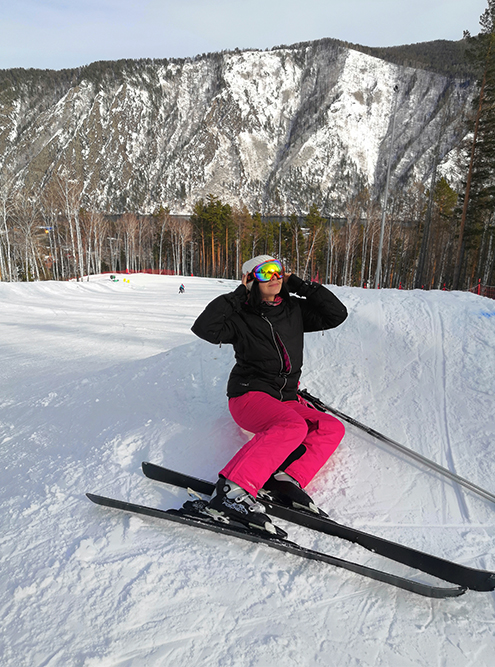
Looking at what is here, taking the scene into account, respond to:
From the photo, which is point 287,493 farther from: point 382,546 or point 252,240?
point 252,240

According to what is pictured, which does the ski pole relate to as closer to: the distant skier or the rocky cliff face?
the distant skier

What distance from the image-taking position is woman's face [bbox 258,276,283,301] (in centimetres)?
278

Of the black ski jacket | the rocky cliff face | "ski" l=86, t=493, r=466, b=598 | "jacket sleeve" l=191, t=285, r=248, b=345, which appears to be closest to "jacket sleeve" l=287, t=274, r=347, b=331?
the black ski jacket

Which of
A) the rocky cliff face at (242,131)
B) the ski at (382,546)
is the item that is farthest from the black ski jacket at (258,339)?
the rocky cliff face at (242,131)

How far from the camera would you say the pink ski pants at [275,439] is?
2137mm

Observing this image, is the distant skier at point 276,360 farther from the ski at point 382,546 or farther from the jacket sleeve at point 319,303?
the ski at point 382,546

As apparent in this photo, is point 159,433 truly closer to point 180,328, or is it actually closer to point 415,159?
point 180,328

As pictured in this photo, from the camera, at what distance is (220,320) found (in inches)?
107

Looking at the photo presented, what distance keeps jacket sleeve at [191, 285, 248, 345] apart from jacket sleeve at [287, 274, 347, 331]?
1.59 ft

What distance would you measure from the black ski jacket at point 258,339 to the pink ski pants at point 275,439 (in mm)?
113

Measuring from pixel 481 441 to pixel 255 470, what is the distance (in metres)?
2.15

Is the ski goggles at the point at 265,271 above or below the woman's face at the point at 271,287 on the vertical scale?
above

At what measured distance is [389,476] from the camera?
8.70 ft

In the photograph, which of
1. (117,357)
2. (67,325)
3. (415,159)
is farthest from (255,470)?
(415,159)
